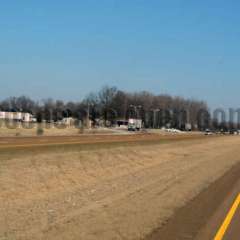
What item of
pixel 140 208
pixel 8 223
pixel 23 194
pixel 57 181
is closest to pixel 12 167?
pixel 57 181

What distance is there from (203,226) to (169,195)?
6020mm

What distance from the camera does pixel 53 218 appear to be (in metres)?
11.9

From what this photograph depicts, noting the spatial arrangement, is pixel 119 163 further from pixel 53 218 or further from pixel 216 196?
pixel 53 218

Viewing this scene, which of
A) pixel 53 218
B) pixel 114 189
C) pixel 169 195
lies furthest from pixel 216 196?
pixel 53 218

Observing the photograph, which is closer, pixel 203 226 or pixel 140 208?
pixel 203 226

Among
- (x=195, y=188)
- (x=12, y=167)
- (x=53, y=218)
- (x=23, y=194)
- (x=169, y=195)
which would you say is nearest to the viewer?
(x=53, y=218)

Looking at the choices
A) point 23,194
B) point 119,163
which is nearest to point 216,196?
point 23,194

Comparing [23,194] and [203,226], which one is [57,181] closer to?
[23,194]

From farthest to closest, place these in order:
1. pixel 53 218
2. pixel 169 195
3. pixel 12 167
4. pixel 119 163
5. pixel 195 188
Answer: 1. pixel 119 163
2. pixel 12 167
3. pixel 195 188
4. pixel 169 195
5. pixel 53 218

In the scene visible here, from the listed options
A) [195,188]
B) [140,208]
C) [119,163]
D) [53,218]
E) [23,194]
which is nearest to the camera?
[53,218]

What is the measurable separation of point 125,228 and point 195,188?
31.7ft

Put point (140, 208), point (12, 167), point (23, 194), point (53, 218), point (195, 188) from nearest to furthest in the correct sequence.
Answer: point (53, 218)
point (140, 208)
point (23, 194)
point (195, 188)
point (12, 167)

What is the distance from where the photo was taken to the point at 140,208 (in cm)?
1390

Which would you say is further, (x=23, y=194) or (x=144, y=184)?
(x=144, y=184)
